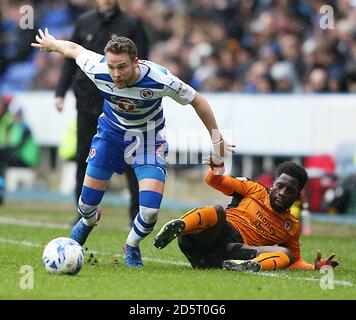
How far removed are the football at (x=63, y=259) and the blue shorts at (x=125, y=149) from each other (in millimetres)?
1033

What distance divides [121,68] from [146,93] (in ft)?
1.11

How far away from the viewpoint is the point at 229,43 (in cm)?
1978

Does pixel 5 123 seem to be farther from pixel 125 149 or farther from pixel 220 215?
pixel 220 215

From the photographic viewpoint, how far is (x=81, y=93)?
1198cm

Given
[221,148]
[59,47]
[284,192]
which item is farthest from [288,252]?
[59,47]

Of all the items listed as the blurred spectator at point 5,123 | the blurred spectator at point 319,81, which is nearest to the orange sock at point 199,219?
the blurred spectator at point 319,81

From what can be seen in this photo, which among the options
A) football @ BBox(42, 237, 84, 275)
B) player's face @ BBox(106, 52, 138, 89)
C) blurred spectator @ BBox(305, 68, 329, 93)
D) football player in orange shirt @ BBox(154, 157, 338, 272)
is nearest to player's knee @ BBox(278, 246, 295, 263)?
football player in orange shirt @ BBox(154, 157, 338, 272)

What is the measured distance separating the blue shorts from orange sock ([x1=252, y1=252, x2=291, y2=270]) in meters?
1.05

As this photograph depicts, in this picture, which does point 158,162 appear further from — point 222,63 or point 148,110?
point 222,63

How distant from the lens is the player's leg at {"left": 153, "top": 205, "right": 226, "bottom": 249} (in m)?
8.65

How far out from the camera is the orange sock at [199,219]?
882cm
